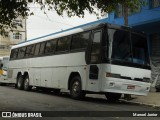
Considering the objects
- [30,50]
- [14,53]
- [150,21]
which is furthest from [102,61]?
A: [14,53]

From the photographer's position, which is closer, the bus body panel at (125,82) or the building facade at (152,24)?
the bus body panel at (125,82)

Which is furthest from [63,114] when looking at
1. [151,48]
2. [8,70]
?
[8,70]

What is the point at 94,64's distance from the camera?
16.2 metres

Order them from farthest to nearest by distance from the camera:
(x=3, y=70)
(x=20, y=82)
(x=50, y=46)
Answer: (x=3, y=70) < (x=20, y=82) < (x=50, y=46)

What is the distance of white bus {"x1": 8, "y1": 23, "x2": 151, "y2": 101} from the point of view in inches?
615

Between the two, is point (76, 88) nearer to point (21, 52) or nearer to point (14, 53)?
point (21, 52)

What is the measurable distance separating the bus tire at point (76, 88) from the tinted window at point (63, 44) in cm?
186

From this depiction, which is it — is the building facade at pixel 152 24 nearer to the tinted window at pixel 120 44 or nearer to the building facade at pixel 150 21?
the building facade at pixel 150 21

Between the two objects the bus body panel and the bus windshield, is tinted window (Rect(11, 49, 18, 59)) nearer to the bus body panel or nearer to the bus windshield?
the bus windshield

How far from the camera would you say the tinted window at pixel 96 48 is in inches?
631

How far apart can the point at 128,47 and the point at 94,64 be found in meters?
1.61

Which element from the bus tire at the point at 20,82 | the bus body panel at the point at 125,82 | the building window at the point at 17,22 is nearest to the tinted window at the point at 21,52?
the bus tire at the point at 20,82

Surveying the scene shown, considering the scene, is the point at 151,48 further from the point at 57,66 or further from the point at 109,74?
the point at 109,74

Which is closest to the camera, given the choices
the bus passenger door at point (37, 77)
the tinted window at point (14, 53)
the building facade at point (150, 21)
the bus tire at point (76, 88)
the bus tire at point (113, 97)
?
the bus tire at point (76, 88)
